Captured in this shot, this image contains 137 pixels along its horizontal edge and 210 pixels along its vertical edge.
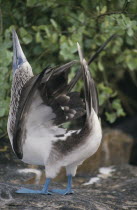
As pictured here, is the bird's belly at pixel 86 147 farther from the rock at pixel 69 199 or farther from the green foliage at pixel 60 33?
the green foliage at pixel 60 33

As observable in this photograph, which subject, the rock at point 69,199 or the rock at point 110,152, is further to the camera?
the rock at point 110,152

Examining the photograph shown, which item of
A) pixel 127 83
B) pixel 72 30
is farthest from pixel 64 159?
pixel 127 83

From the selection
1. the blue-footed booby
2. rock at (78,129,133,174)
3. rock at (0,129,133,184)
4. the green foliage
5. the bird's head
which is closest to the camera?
the blue-footed booby

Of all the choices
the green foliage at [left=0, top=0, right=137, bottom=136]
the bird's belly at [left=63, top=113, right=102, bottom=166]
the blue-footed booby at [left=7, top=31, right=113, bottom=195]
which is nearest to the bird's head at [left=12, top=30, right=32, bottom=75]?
the blue-footed booby at [left=7, top=31, right=113, bottom=195]

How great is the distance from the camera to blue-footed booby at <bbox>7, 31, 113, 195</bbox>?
11.6 feet

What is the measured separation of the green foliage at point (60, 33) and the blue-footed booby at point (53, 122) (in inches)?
56.8

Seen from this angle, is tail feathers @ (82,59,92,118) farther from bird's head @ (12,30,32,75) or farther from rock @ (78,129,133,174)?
rock @ (78,129,133,174)

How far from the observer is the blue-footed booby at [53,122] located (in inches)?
139

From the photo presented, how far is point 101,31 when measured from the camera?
19.1ft

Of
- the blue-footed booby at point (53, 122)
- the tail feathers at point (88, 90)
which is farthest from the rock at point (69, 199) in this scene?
the tail feathers at point (88, 90)

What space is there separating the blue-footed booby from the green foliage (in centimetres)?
144

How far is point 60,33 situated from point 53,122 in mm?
2227

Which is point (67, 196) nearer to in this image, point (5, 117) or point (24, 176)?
point (24, 176)

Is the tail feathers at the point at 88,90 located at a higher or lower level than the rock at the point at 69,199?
higher
